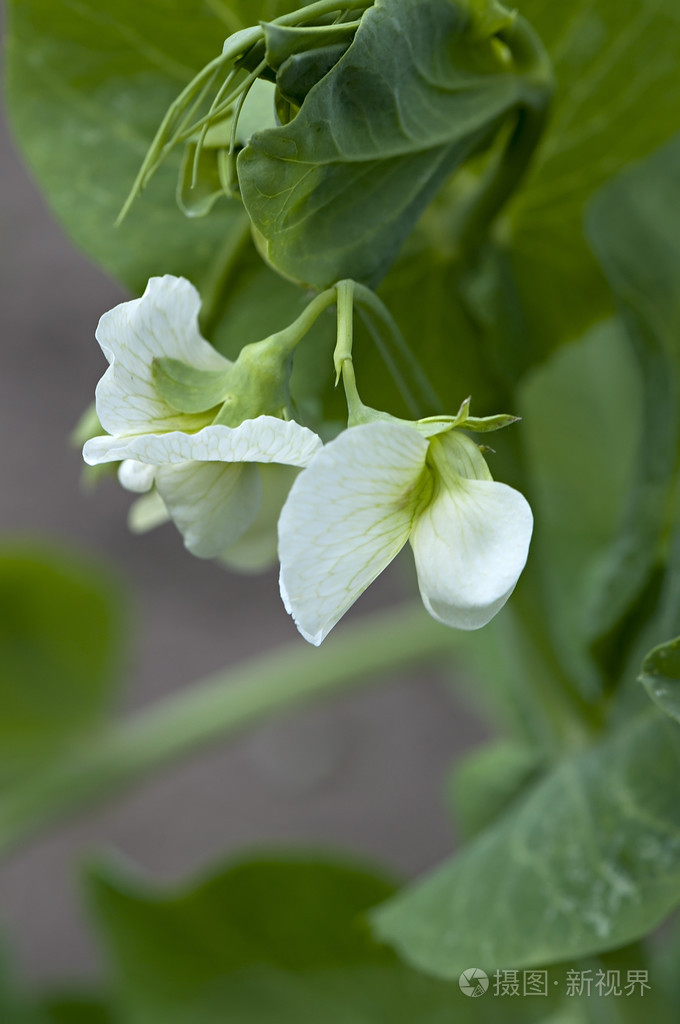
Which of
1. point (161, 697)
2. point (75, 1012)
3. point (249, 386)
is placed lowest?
point (161, 697)

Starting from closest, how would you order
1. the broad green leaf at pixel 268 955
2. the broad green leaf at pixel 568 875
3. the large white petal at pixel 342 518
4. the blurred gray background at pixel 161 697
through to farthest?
the large white petal at pixel 342 518 < the broad green leaf at pixel 568 875 < the broad green leaf at pixel 268 955 < the blurred gray background at pixel 161 697

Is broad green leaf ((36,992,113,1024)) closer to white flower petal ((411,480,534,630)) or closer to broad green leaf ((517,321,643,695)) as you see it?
broad green leaf ((517,321,643,695))

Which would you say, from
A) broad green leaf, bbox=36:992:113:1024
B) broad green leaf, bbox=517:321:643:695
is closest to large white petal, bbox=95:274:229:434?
broad green leaf, bbox=517:321:643:695

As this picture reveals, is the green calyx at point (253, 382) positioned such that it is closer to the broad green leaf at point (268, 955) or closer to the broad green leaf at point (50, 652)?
the broad green leaf at point (268, 955)

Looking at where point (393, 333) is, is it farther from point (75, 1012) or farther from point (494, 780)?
point (75, 1012)

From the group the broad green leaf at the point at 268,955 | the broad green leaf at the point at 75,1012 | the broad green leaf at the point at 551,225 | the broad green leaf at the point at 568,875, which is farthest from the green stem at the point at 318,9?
the broad green leaf at the point at 75,1012

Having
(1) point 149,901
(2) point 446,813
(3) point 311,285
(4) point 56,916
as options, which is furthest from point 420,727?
(3) point 311,285

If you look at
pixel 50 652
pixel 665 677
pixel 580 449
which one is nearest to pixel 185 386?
pixel 665 677
